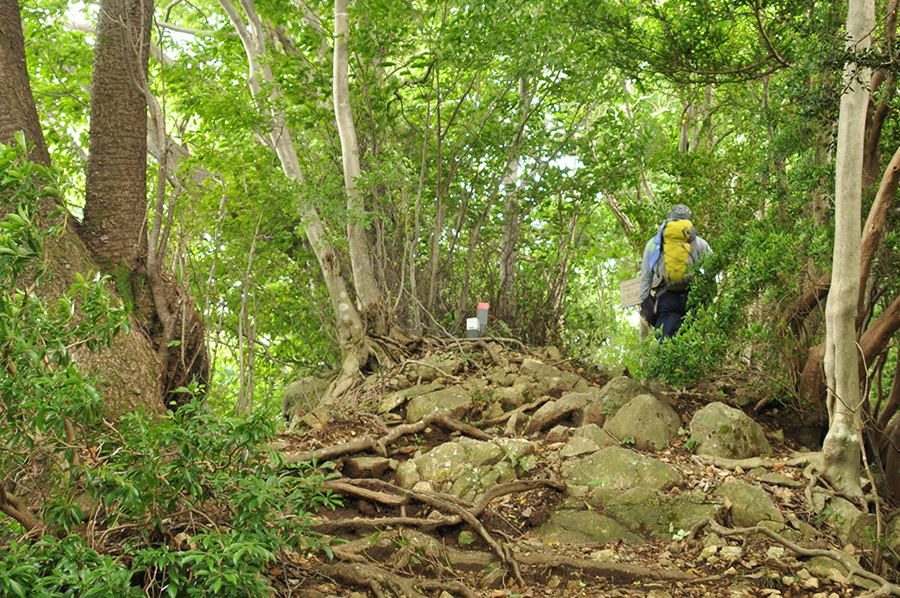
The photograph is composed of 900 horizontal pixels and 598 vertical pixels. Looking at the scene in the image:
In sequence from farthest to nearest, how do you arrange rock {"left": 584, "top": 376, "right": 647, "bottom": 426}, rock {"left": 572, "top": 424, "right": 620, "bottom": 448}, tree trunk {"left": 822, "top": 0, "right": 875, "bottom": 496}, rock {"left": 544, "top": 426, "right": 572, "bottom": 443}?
rock {"left": 584, "top": 376, "right": 647, "bottom": 426}
rock {"left": 544, "top": 426, "right": 572, "bottom": 443}
rock {"left": 572, "top": 424, "right": 620, "bottom": 448}
tree trunk {"left": 822, "top": 0, "right": 875, "bottom": 496}

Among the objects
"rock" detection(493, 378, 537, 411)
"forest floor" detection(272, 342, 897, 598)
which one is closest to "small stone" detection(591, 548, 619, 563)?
"forest floor" detection(272, 342, 897, 598)

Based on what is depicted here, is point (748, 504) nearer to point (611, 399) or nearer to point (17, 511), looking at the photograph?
point (611, 399)

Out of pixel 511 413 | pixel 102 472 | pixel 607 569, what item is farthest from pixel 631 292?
pixel 102 472

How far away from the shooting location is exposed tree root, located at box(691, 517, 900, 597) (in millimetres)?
4750

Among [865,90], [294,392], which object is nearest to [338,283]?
[294,392]

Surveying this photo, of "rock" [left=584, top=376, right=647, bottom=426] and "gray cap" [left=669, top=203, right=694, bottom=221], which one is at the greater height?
"gray cap" [left=669, top=203, right=694, bottom=221]

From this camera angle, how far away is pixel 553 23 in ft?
28.4

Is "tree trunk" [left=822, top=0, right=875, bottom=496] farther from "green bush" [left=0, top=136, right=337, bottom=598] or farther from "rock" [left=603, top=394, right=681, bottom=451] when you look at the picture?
"green bush" [left=0, top=136, right=337, bottom=598]

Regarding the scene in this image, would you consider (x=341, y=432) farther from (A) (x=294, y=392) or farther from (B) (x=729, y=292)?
(B) (x=729, y=292)

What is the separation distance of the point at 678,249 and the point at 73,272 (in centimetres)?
597

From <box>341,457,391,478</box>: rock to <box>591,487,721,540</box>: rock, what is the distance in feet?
5.82

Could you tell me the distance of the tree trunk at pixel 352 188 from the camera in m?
8.48

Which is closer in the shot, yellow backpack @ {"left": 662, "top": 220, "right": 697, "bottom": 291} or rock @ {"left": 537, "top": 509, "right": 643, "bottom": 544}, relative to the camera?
rock @ {"left": 537, "top": 509, "right": 643, "bottom": 544}

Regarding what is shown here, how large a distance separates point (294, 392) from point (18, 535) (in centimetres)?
628
